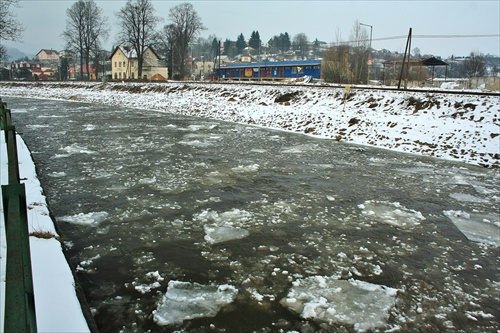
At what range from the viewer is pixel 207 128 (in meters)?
18.6

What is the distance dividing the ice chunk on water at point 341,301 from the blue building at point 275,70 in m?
60.2

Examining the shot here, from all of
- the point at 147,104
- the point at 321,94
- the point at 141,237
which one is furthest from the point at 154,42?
the point at 141,237

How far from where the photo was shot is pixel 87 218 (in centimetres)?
601

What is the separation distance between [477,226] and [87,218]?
658cm

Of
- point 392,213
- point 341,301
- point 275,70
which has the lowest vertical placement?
point 341,301

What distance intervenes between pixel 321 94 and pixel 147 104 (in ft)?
53.0

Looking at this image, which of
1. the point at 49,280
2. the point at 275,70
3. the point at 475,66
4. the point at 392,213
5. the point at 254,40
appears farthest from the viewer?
the point at 254,40

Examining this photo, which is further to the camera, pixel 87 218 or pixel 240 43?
pixel 240 43

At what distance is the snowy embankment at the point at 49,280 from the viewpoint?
10.1 feet

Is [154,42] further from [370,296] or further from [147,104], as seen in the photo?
[370,296]

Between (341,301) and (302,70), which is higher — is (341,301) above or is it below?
below

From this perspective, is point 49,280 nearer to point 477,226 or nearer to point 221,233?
point 221,233

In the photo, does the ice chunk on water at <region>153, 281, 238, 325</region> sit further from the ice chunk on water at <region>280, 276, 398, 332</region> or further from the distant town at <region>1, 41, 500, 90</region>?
A: the distant town at <region>1, 41, 500, 90</region>

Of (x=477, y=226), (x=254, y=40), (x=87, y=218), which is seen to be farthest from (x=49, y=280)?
(x=254, y=40)
